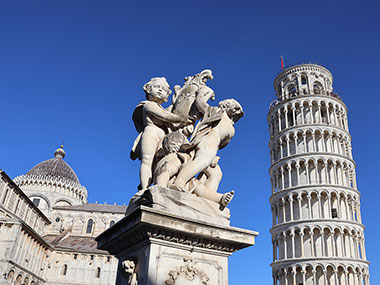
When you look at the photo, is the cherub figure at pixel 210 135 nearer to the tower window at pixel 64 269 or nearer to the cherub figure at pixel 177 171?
the cherub figure at pixel 177 171

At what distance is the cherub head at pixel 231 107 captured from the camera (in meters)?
4.29

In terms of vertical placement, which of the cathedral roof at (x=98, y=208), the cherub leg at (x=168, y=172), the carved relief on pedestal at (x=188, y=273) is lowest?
the carved relief on pedestal at (x=188, y=273)

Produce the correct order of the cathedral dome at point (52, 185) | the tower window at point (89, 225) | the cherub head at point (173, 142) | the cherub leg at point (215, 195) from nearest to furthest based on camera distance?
the cherub leg at point (215, 195)
the cherub head at point (173, 142)
the tower window at point (89, 225)
the cathedral dome at point (52, 185)

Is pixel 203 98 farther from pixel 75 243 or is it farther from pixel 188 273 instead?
pixel 75 243

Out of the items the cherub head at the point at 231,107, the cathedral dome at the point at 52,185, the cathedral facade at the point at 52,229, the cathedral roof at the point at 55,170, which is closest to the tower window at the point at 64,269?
the cathedral facade at the point at 52,229

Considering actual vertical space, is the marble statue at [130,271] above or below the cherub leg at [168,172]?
below

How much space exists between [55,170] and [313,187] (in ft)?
150

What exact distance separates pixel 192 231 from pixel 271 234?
132ft

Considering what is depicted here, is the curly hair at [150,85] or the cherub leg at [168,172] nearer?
the cherub leg at [168,172]

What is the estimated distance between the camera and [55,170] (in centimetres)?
6431

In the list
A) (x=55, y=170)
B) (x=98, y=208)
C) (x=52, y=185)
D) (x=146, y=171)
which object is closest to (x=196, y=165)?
(x=146, y=171)

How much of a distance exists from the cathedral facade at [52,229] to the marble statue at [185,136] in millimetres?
36577

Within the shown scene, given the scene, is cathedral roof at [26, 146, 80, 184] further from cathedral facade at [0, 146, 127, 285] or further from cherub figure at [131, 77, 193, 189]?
cherub figure at [131, 77, 193, 189]

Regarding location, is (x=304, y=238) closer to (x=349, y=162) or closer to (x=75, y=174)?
(x=349, y=162)
